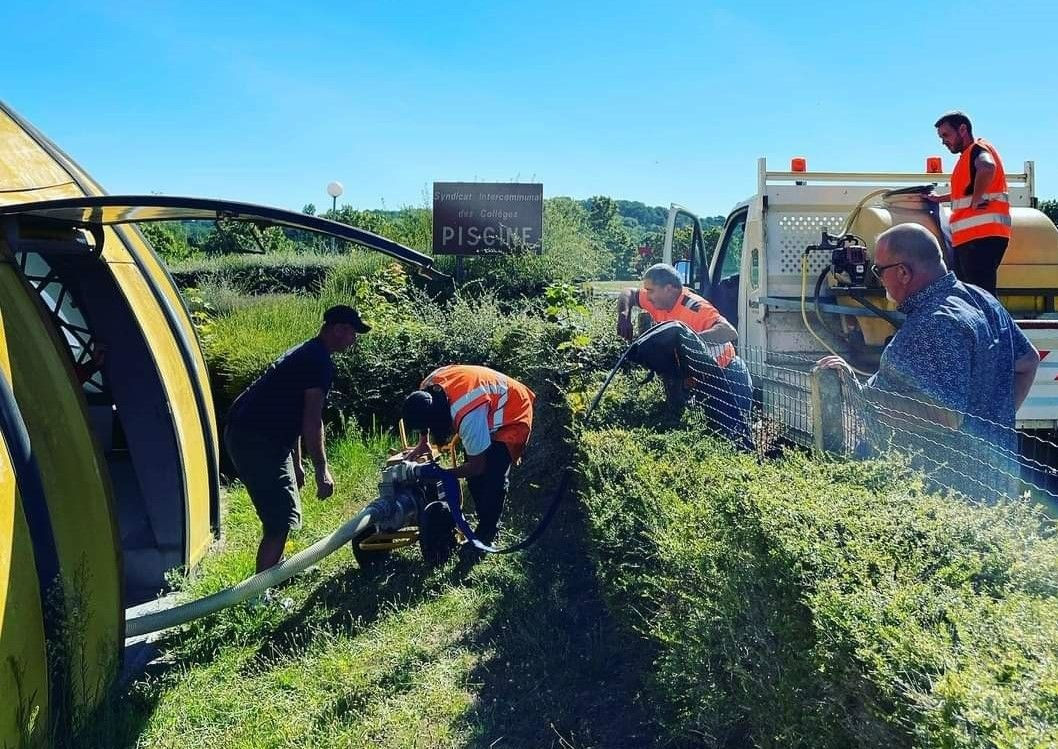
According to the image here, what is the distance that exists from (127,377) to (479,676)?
3.21m

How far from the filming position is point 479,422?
16.0 feet

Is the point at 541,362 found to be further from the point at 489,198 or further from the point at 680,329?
the point at 489,198

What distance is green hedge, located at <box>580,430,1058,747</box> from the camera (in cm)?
157

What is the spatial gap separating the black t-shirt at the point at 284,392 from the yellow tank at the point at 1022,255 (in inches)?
162

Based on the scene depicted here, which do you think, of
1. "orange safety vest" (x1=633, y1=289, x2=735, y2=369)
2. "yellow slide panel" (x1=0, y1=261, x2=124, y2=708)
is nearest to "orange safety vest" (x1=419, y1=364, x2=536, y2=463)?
"orange safety vest" (x1=633, y1=289, x2=735, y2=369)

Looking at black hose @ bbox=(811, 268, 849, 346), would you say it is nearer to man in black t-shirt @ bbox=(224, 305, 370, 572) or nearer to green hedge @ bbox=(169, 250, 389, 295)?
man in black t-shirt @ bbox=(224, 305, 370, 572)

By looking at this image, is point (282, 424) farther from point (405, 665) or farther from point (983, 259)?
point (983, 259)

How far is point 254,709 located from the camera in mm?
3875

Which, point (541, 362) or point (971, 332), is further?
point (541, 362)

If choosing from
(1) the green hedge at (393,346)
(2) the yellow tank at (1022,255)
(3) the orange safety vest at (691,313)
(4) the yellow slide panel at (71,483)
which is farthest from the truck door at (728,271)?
(4) the yellow slide panel at (71,483)

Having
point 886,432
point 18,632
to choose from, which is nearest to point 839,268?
point 886,432

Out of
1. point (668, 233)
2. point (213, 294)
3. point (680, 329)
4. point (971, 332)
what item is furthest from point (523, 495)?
point (213, 294)

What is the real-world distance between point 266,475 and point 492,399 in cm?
151

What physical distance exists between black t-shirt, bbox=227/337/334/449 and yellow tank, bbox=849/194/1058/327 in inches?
162
